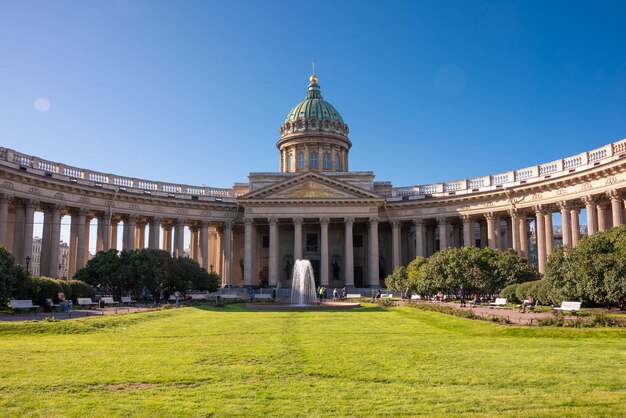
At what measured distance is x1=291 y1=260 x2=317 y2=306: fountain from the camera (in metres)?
49.8

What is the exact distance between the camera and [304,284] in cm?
5147

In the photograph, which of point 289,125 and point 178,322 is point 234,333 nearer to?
point 178,322

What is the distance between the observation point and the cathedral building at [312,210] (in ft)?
172

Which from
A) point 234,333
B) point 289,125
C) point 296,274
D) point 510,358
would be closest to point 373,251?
point 296,274

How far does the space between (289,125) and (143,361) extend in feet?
251

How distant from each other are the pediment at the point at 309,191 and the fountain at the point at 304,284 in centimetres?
1671

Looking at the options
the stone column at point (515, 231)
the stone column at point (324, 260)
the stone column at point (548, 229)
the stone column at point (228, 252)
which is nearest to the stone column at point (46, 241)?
the stone column at point (228, 252)

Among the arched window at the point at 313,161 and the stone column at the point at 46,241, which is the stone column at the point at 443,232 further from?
the stone column at the point at 46,241

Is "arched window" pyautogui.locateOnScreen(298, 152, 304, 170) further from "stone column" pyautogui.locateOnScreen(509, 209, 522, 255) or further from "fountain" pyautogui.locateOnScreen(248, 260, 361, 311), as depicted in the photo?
"stone column" pyautogui.locateOnScreen(509, 209, 522, 255)

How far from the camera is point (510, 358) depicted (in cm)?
1608

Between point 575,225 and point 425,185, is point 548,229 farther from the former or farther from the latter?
point 425,185

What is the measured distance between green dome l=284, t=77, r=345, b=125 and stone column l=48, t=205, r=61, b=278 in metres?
43.1

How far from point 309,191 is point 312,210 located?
2.46 metres

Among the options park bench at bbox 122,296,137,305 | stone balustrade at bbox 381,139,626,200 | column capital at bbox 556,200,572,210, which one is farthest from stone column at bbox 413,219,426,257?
park bench at bbox 122,296,137,305
